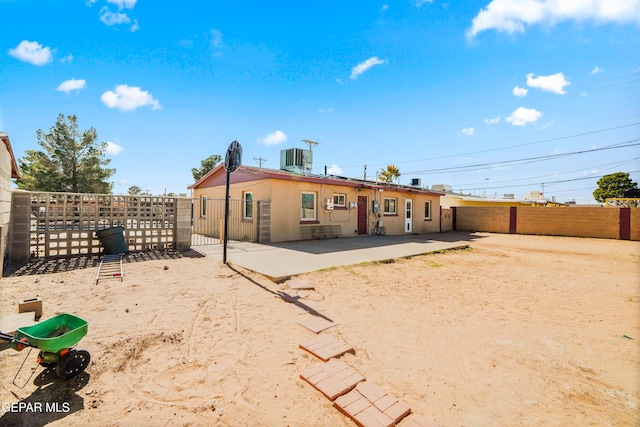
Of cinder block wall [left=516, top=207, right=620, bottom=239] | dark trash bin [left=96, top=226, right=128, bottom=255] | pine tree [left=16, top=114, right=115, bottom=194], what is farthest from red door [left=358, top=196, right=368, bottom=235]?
pine tree [left=16, top=114, right=115, bottom=194]

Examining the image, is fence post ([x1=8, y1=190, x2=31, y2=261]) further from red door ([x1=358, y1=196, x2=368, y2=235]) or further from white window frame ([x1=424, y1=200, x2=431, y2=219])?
white window frame ([x1=424, y1=200, x2=431, y2=219])

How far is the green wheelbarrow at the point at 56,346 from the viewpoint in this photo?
2.46 m

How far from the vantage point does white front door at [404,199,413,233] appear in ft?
60.1

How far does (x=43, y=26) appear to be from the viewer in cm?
376

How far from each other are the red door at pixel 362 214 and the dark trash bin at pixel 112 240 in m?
10.5

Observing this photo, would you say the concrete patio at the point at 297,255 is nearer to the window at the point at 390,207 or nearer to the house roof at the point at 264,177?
the house roof at the point at 264,177

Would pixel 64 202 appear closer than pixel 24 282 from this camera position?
No

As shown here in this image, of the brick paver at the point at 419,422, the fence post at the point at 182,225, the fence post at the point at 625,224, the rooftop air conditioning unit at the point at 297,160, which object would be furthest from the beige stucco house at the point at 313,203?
the fence post at the point at 625,224

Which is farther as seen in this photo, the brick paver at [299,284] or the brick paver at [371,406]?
the brick paver at [299,284]

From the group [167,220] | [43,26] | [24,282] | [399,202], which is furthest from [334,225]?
[43,26]

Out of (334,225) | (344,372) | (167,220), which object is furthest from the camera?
(334,225)

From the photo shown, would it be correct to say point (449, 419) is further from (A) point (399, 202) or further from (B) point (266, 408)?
(A) point (399, 202)

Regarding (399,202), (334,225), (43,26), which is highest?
(43,26)

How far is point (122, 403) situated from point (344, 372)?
2019 millimetres
